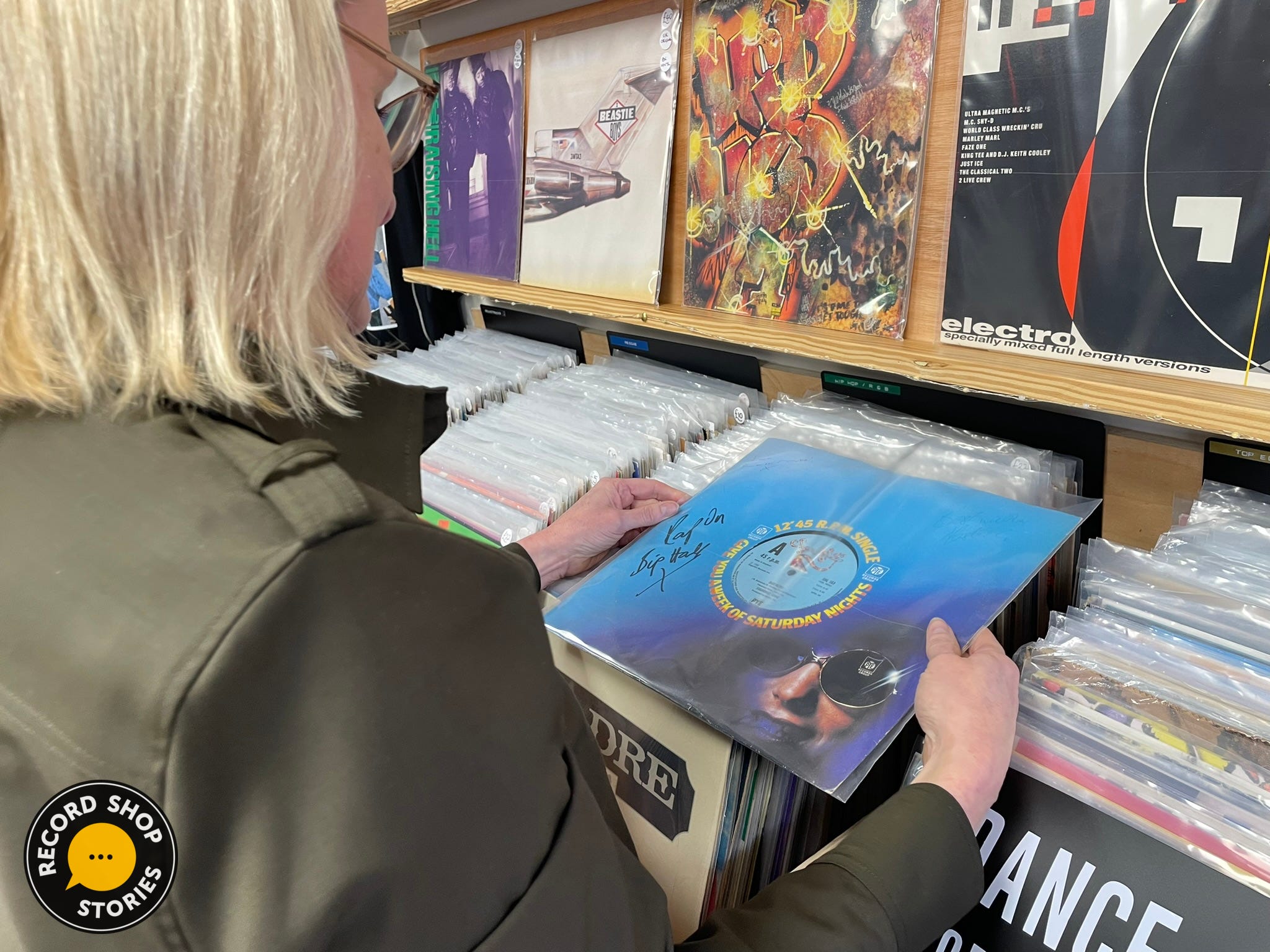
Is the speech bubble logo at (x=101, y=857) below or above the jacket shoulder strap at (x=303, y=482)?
below

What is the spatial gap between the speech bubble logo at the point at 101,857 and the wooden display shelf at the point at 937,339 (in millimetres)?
900

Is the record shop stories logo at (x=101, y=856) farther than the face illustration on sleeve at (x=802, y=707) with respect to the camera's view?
No

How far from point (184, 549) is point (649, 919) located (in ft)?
1.28

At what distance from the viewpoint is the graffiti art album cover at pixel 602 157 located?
1.36m

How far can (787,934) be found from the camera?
24.1 inches

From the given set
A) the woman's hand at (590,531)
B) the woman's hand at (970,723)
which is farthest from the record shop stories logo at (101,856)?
the woman's hand at (590,531)

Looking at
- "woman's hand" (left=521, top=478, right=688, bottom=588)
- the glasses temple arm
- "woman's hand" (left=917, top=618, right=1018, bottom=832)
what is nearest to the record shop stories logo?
the glasses temple arm

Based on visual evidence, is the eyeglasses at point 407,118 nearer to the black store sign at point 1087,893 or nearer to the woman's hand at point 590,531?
the woman's hand at point 590,531

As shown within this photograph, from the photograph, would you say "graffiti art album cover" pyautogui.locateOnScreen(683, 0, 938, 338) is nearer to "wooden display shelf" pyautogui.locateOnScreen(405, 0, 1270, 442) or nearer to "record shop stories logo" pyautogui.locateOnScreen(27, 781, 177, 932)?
"wooden display shelf" pyautogui.locateOnScreen(405, 0, 1270, 442)

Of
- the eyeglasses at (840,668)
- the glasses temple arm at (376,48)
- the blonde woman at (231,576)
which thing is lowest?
the eyeglasses at (840,668)

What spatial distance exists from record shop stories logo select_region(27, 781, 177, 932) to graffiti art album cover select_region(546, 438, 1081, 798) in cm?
51
